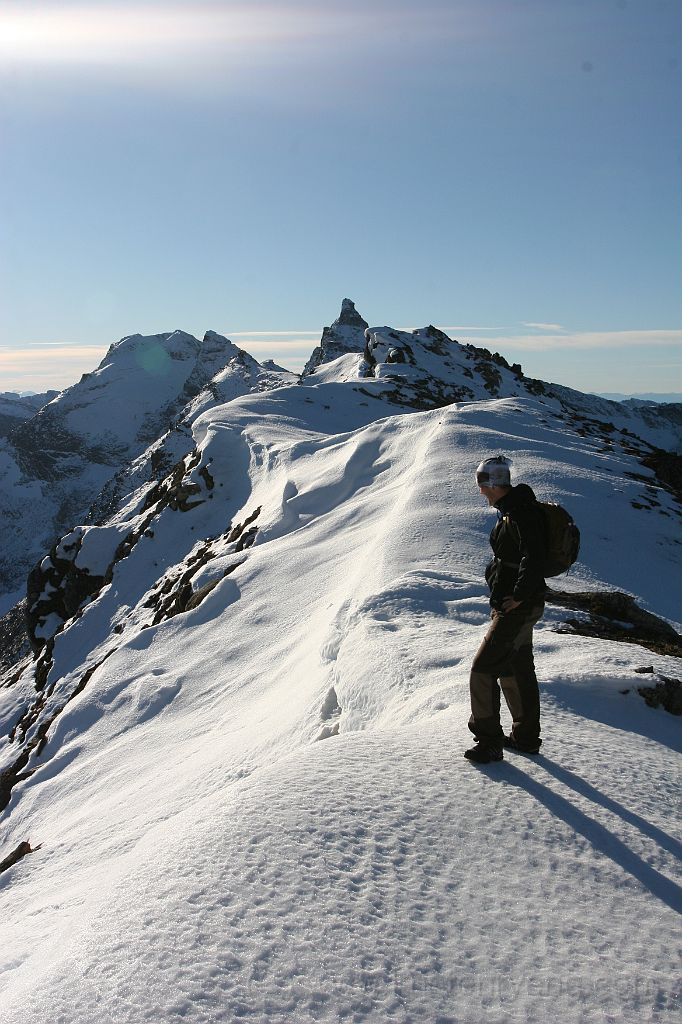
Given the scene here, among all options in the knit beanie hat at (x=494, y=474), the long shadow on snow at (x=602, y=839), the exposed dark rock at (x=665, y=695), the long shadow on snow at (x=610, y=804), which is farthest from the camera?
the exposed dark rock at (x=665, y=695)

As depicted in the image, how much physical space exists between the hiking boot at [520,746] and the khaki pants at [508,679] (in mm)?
18

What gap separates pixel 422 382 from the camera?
1989 inches

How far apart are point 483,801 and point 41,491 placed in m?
210

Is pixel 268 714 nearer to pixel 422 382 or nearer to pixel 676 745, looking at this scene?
pixel 676 745

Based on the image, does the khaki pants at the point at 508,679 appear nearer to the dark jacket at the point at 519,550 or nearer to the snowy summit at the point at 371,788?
the dark jacket at the point at 519,550

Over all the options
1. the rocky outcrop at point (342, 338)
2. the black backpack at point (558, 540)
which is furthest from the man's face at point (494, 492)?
the rocky outcrop at point (342, 338)

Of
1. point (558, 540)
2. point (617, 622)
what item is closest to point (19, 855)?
point (617, 622)

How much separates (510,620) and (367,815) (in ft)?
6.44

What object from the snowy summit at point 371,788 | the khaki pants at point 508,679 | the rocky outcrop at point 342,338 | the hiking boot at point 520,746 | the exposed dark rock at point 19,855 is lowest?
the exposed dark rock at point 19,855

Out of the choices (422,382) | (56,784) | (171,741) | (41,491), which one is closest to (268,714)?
(171,741)

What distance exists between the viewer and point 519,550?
517 cm

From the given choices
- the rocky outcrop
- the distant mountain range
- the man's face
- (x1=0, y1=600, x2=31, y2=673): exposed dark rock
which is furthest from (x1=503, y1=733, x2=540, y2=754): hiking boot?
the rocky outcrop

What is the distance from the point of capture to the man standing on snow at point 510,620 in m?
5.05

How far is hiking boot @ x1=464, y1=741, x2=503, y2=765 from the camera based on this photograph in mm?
5223
